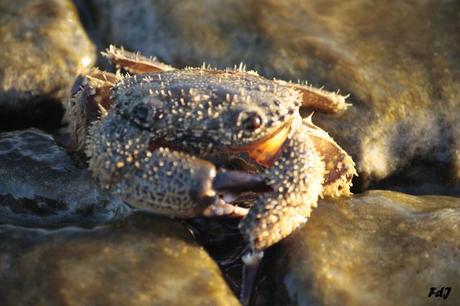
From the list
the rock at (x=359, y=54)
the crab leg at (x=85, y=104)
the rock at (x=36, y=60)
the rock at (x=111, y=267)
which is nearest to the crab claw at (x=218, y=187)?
the rock at (x=111, y=267)

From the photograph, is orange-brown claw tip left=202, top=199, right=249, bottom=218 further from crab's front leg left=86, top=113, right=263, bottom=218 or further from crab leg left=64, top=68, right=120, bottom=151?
crab leg left=64, top=68, right=120, bottom=151

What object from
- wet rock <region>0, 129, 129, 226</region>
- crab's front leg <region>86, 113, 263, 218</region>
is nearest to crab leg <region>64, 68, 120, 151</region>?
wet rock <region>0, 129, 129, 226</region>

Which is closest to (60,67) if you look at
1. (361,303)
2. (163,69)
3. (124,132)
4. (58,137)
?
(58,137)

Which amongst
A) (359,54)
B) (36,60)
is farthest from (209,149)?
(36,60)

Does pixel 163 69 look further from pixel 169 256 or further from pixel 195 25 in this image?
pixel 169 256

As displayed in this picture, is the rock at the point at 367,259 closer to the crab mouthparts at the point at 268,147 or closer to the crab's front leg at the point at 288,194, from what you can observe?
the crab's front leg at the point at 288,194

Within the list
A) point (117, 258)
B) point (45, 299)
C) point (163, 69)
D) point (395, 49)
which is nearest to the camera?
point (45, 299)
